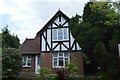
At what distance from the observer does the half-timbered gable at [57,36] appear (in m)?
18.3

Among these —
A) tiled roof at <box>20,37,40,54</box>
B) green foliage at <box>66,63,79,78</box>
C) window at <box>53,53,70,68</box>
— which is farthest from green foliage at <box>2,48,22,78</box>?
tiled roof at <box>20,37,40,54</box>

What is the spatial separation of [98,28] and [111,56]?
2778 mm

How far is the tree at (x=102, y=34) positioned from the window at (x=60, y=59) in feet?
16.6

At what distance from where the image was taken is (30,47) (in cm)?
2170

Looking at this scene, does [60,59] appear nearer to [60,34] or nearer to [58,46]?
[58,46]

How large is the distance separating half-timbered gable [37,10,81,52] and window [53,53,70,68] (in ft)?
A: 2.10

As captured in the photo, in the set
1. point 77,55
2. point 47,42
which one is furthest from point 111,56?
point 47,42

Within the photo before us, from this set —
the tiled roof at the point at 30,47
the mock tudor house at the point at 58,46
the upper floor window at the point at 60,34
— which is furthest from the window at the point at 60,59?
the tiled roof at the point at 30,47

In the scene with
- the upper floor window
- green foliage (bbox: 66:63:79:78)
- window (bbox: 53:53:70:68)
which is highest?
the upper floor window

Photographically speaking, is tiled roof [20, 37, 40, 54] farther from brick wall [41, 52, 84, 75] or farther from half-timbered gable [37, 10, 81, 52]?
half-timbered gable [37, 10, 81, 52]

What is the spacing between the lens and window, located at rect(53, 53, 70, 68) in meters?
18.2

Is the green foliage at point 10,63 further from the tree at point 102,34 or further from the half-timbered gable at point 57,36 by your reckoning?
the tree at point 102,34

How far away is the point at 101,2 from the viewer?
1149cm

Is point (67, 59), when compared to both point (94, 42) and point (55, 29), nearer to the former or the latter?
point (55, 29)
